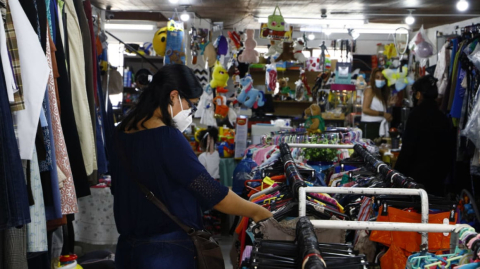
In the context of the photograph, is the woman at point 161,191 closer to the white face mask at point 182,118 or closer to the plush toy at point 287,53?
the white face mask at point 182,118

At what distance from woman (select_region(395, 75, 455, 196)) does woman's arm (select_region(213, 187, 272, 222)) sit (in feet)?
11.3

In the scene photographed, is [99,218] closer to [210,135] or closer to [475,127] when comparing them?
[210,135]

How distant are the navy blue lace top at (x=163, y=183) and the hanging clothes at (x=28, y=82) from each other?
1.52 feet

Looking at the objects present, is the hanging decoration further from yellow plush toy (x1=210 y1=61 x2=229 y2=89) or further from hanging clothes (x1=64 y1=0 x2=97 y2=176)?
hanging clothes (x1=64 y1=0 x2=97 y2=176)

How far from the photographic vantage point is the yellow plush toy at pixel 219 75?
27.2 feet

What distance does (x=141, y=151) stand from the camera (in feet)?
8.16

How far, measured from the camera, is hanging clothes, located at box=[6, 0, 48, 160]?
2.14 meters

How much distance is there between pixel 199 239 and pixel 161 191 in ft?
0.87

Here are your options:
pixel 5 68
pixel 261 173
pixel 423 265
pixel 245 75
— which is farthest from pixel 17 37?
pixel 245 75

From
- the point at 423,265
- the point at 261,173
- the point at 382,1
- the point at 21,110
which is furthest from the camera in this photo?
the point at 382,1

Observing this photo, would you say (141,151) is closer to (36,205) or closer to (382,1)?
(36,205)

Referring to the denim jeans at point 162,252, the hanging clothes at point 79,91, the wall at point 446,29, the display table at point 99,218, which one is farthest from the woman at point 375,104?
the denim jeans at point 162,252

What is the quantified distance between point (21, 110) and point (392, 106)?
8.09m

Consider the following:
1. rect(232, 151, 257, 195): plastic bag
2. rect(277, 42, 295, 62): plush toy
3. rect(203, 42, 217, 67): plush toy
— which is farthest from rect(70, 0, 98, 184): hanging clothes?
rect(277, 42, 295, 62): plush toy
